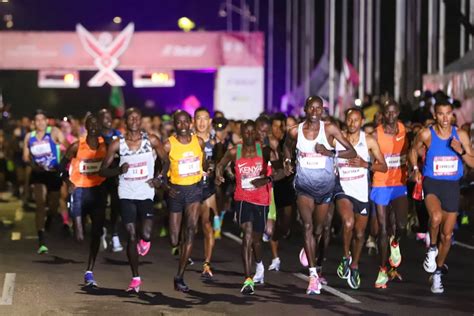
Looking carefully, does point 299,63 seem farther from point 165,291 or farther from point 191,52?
point 165,291

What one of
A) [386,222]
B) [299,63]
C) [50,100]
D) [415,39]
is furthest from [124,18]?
[386,222]

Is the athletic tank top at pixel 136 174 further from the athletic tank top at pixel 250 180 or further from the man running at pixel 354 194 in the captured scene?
the man running at pixel 354 194

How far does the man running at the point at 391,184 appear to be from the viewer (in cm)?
1380

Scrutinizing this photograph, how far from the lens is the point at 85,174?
1463 centimetres

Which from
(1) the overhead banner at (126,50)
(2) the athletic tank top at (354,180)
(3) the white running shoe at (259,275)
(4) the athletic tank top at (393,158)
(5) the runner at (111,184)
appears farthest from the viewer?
(1) the overhead banner at (126,50)

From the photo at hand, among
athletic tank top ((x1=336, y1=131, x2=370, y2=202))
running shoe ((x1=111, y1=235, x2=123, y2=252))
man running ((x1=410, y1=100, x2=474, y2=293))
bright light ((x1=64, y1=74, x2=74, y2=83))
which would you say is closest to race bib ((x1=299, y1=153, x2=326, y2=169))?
athletic tank top ((x1=336, y1=131, x2=370, y2=202))

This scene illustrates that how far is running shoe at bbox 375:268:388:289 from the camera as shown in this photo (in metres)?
13.3

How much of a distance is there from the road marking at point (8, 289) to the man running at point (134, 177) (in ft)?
4.04

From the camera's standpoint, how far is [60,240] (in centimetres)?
1909

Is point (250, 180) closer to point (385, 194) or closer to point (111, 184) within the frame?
point (385, 194)

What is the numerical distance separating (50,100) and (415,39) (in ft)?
181

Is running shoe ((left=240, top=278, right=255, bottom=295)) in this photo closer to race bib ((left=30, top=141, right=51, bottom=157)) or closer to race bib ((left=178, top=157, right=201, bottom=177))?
race bib ((left=178, top=157, right=201, bottom=177))

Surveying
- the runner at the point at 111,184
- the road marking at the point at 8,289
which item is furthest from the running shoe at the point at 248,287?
the runner at the point at 111,184

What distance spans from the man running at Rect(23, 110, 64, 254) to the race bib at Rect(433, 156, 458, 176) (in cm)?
614
